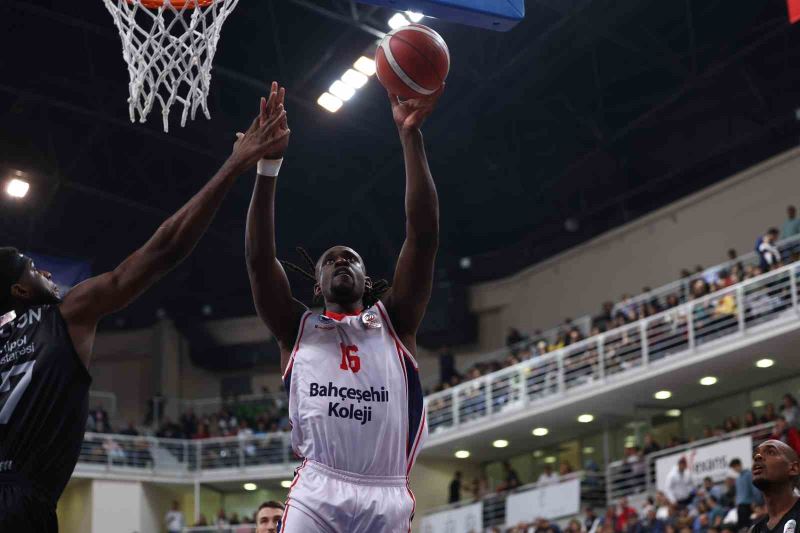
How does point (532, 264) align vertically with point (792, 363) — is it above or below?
above

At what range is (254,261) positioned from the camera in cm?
493

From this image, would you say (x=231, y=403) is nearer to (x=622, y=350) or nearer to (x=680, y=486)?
(x=622, y=350)

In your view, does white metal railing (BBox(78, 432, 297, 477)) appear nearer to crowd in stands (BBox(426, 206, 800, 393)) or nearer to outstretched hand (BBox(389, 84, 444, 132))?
crowd in stands (BBox(426, 206, 800, 393))

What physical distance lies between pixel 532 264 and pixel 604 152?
4.37 m

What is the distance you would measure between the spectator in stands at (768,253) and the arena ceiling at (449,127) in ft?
11.4

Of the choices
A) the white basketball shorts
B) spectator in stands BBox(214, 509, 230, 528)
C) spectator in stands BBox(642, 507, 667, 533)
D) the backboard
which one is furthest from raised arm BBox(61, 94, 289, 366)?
spectator in stands BBox(214, 509, 230, 528)

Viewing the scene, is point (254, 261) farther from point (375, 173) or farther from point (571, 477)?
point (375, 173)

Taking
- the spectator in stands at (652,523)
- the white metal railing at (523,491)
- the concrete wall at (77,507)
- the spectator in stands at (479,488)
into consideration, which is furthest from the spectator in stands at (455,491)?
the spectator in stands at (652,523)

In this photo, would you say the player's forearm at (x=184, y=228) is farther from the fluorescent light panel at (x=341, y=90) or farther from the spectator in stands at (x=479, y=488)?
the spectator in stands at (x=479, y=488)

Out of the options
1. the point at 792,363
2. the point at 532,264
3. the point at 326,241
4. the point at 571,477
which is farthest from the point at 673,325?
the point at 326,241

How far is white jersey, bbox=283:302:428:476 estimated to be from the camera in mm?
4812

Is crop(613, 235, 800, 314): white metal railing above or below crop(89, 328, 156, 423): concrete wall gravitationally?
below

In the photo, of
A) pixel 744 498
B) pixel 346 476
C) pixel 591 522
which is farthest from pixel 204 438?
pixel 346 476

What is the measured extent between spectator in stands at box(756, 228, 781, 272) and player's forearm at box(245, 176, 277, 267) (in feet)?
56.4
